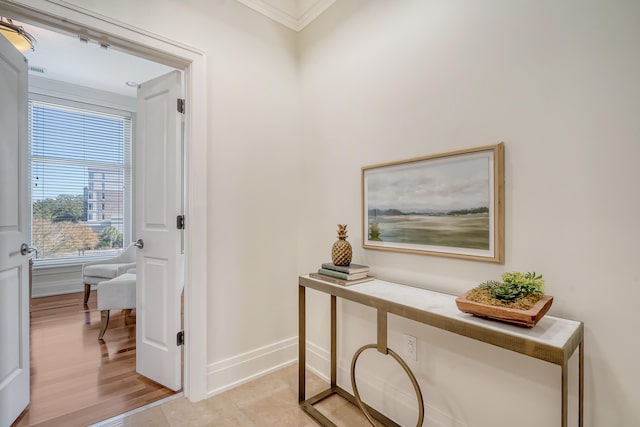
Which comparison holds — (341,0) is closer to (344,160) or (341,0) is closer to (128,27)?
(344,160)

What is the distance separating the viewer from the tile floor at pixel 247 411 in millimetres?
1683

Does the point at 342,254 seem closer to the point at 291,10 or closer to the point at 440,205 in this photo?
the point at 440,205

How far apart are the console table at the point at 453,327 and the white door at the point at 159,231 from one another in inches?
34.3

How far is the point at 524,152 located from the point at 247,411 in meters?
1.94

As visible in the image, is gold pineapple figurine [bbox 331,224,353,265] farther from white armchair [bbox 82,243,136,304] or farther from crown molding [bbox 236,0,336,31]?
white armchair [bbox 82,243,136,304]

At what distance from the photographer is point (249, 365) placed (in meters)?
2.12

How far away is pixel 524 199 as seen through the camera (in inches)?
48.9

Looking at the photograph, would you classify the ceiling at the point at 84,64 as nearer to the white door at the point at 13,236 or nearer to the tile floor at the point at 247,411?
the white door at the point at 13,236

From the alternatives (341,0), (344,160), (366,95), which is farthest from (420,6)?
(344,160)

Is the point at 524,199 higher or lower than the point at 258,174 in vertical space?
lower

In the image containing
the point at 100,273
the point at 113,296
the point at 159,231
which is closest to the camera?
the point at 159,231

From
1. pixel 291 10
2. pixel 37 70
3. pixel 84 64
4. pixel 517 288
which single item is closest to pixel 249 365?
pixel 517 288

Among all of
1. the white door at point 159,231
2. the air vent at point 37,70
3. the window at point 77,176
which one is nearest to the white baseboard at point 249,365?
the white door at point 159,231

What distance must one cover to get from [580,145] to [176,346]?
2.33 meters
